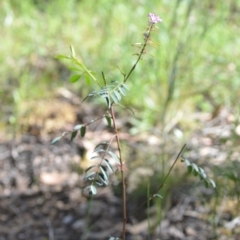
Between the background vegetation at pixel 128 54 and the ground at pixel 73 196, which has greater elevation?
the background vegetation at pixel 128 54

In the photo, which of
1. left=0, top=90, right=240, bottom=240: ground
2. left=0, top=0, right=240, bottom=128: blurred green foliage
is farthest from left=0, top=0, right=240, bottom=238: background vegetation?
left=0, top=90, right=240, bottom=240: ground

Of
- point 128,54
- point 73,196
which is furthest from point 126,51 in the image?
point 73,196

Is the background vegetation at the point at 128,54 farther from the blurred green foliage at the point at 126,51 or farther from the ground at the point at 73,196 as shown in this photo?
the ground at the point at 73,196

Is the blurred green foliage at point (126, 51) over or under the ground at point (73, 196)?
over

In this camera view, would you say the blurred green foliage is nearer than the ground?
No

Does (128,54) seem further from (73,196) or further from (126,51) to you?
(73,196)

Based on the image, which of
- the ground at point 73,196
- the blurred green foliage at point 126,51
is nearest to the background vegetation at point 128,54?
the blurred green foliage at point 126,51

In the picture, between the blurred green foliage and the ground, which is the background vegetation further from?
the ground

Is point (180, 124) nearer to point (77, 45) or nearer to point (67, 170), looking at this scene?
point (67, 170)

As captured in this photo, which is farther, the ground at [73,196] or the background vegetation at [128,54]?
the background vegetation at [128,54]
